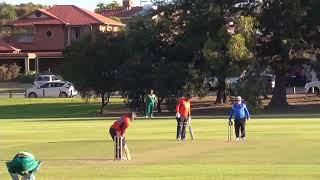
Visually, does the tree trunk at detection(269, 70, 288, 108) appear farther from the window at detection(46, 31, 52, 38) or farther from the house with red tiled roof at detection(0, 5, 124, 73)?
the window at detection(46, 31, 52, 38)


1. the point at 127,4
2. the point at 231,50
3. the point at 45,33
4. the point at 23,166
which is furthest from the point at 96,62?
the point at 127,4

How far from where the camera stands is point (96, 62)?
183 ft

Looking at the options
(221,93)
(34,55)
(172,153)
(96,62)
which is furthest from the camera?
(34,55)

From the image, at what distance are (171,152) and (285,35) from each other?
102 ft

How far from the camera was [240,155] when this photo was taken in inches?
939

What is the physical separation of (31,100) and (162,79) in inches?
623

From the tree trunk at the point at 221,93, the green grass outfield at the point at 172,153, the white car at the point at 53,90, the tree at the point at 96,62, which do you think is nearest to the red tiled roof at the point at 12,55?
the white car at the point at 53,90

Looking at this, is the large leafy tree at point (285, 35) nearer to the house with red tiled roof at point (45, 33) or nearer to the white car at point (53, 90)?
the white car at point (53, 90)

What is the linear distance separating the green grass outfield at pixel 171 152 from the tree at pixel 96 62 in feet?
53.5

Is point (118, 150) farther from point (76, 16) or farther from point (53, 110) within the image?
point (76, 16)

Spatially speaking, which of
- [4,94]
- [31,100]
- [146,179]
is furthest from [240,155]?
[4,94]

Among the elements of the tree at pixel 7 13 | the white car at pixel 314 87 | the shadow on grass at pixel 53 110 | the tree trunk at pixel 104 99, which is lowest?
the shadow on grass at pixel 53 110

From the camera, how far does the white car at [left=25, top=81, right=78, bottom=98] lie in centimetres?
7225

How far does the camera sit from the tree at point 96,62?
55906mm
